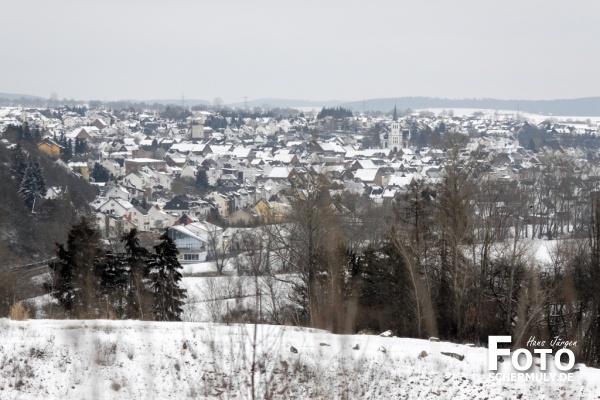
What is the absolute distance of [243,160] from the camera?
2425 inches

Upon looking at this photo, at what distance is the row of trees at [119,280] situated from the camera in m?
12.0

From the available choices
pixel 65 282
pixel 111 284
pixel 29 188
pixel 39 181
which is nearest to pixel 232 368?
pixel 111 284

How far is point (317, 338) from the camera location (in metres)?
7.17

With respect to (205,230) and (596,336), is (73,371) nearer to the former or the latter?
(596,336)

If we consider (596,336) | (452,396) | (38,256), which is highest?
(452,396)

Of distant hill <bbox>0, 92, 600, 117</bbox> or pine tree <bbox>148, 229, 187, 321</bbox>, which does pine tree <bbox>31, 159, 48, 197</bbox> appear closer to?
pine tree <bbox>148, 229, 187, 321</bbox>

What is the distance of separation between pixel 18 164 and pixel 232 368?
3044 centimetres

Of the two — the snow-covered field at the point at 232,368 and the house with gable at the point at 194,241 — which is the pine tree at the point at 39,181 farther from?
the snow-covered field at the point at 232,368

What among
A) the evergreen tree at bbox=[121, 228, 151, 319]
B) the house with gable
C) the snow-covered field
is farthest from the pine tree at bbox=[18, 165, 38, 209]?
the snow-covered field

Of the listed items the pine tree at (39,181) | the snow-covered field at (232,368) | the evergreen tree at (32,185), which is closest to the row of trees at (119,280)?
the snow-covered field at (232,368)

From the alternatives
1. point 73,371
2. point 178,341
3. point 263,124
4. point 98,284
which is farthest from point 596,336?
point 263,124

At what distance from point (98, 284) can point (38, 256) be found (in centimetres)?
1358

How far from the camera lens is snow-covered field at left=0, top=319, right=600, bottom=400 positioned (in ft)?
19.2

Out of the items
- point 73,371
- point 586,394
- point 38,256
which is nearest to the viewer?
point 586,394
